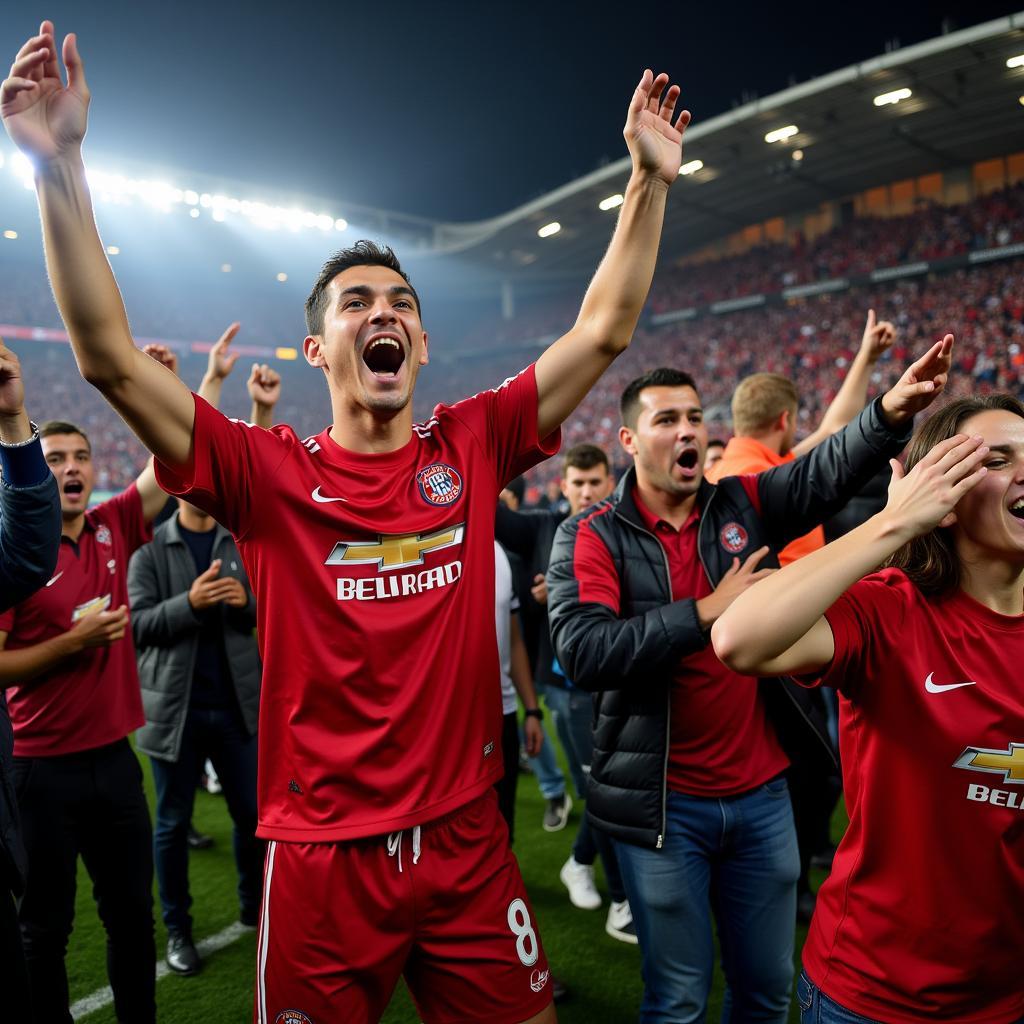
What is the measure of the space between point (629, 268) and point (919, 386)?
89cm

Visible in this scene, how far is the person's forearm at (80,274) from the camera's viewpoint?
1562mm

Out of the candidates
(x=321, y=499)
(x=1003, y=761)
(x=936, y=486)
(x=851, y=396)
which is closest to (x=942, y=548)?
(x=936, y=486)

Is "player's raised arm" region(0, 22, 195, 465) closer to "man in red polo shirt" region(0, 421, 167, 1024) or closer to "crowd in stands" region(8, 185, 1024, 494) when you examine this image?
"man in red polo shirt" region(0, 421, 167, 1024)

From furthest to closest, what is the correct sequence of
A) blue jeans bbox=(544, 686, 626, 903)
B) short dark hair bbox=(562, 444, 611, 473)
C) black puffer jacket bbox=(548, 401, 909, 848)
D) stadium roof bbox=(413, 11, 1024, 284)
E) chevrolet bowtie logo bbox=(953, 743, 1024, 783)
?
stadium roof bbox=(413, 11, 1024, 284), short dark hair bbox=(562, 444, 611, 473), blue jeans bbox=(544, 686, 626, 903), black puffer jacket bbox=(548, 401, 909, 848), chevrolet bowtie logo bbox=(953, 743, 1024, 783)

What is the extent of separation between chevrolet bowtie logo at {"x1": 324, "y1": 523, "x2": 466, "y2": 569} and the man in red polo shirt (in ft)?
4.54

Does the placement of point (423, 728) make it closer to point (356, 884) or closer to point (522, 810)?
point (356, 884)

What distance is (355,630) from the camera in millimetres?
1847

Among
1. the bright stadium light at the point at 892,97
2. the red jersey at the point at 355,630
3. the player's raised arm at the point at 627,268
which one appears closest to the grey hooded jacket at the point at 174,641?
the red jersey at the point at 355,630

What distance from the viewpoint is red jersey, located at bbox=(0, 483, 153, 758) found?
9.64 feet

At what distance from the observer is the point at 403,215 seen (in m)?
35.2

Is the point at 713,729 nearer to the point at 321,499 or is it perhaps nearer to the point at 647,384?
the point at 647,384

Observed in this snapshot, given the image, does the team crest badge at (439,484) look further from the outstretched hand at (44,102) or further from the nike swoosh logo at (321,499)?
the outstretched hand at (44,102)

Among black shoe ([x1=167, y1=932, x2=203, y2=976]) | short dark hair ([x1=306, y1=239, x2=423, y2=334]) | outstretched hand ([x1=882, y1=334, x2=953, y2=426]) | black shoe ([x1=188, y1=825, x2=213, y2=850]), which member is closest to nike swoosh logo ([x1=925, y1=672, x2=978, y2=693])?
outstretched hand ([x1=882, y1=334, x2=953, y2=426])

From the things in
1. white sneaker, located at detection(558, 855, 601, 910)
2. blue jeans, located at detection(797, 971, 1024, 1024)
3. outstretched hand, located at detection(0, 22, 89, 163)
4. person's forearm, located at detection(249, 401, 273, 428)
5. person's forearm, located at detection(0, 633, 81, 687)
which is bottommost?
white sneaker, located at detection(558, 855, 601, 910)
